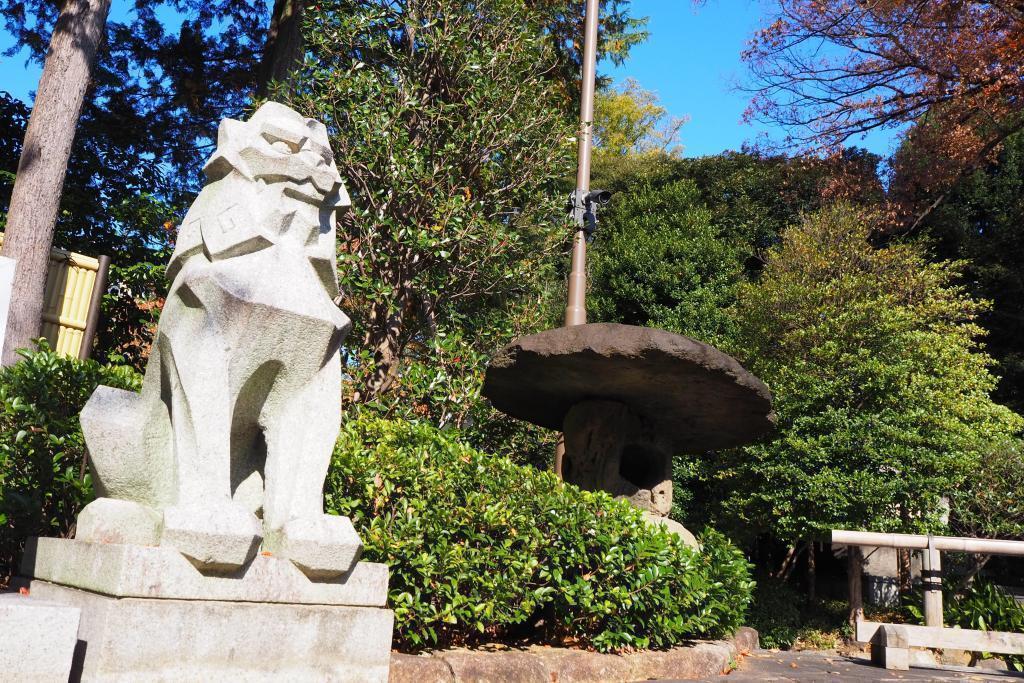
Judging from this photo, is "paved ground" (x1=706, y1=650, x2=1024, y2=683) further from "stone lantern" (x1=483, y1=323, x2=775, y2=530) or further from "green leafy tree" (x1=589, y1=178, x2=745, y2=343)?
"green leafy tree" (x1=589, y1=178, x2=745, y2=343)

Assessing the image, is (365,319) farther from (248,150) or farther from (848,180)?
(848,180)

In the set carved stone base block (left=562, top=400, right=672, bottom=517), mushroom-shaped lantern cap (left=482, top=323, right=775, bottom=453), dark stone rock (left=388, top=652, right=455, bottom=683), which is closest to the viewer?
dark stone rock (left=388, top=652, right=455, bottom=683)

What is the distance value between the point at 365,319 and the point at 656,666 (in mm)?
4689

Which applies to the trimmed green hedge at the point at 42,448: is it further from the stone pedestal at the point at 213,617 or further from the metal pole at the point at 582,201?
the metal pole at the point at 582,201

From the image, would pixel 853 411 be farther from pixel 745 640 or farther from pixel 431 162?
pixel 431 162

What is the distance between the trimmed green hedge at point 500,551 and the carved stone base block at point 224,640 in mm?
1190

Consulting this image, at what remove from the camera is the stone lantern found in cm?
623

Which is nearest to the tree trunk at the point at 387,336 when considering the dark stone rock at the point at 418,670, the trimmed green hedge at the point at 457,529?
the trimmed green hedge at the point at 457,529

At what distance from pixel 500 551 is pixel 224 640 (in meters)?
2.18

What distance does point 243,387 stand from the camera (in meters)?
3.06

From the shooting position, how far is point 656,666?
4977 millimetres

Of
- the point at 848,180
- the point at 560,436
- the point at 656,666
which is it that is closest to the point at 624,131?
the point at 848,180

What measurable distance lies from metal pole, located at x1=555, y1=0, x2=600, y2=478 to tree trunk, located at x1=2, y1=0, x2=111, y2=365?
4.69m

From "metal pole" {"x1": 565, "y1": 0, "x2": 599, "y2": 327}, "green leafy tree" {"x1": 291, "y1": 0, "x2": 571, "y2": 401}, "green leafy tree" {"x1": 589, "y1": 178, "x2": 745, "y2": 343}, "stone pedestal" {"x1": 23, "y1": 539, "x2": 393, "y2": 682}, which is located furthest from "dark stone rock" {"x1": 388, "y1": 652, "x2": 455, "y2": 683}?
"green leafy tree" {"x1": 589, "y1": 178, "x2": 745, "y2": 343}
